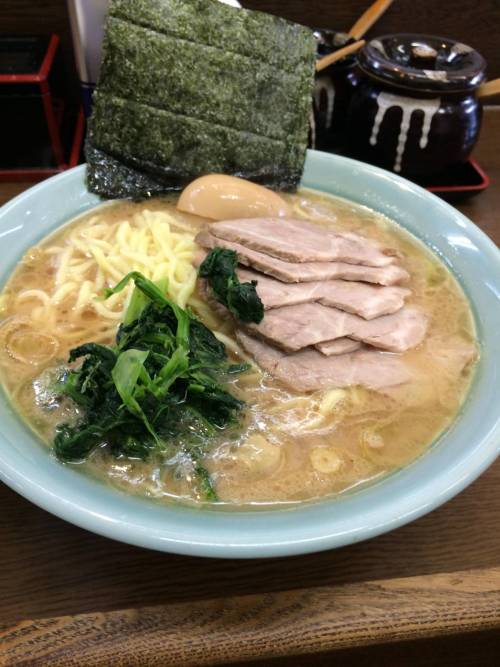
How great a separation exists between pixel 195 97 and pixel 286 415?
4.01ft

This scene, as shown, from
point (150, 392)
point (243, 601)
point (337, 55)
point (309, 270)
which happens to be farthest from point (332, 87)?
point (243, 601)

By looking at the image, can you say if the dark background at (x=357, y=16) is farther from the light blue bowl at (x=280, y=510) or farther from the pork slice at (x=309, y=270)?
the light blue bowl at (x=280, y=510)

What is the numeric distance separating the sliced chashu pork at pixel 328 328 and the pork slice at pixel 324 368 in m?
0.03

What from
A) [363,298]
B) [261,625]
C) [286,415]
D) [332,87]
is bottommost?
[261,625]

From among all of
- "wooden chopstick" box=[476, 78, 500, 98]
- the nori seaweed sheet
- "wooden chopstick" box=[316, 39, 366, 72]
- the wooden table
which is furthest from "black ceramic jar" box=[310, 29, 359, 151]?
the wooden table

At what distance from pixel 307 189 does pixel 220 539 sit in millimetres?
1459

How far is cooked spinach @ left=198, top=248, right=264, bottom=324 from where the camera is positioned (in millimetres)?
1428

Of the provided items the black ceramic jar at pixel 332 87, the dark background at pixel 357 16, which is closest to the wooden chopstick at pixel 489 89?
the black ceramic jar at pixel 332 87

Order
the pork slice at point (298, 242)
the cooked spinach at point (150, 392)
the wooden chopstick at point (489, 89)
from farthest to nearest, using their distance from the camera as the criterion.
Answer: the wooden chopstick at point (489, 89) → the pork slice at point (298, 242) → the cooked spinach at point (150, 392)

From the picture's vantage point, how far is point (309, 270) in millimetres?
1596

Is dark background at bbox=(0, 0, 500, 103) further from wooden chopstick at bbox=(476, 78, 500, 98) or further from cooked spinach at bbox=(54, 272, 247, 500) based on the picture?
cooked spinach at bbox=(54, 272, 247, 500)

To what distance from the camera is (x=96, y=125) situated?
196 cm

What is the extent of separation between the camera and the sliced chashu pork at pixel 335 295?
4.96 feet

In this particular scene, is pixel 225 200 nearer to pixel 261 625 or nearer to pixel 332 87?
pixel 332 87
